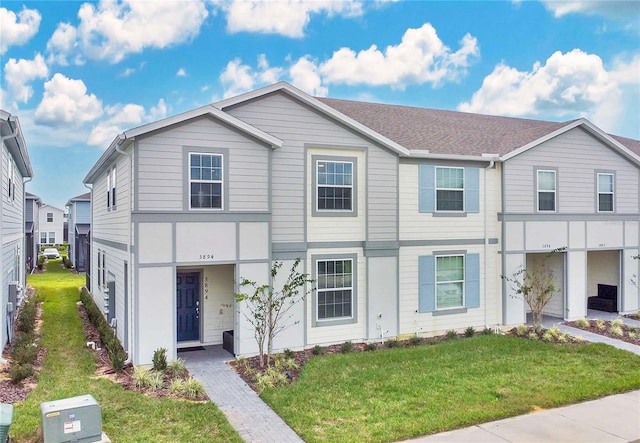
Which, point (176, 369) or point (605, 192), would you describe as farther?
point (605, 192)

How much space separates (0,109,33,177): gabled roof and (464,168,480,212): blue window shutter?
502 inches

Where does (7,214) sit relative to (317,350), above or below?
above

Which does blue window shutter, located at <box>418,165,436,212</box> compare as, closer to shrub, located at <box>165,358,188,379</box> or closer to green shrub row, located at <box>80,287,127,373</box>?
shrub, located at <box>165,358,188,379</box>

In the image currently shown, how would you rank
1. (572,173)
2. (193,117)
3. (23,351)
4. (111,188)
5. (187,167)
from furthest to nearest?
(572,173) < (111,188) < (187,167) < (193,117) < (23,351)

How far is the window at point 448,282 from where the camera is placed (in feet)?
48.1

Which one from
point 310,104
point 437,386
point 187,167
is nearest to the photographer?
point 437,386

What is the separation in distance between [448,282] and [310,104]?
717 cm

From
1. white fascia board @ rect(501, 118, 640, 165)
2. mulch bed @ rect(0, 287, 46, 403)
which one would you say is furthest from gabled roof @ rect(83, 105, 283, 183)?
white fascia board @ rect(501, 118, 640, 165)

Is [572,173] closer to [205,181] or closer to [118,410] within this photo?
[205,181]

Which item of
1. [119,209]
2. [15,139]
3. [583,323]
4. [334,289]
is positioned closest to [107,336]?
[119,209]

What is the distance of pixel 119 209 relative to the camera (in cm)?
1309

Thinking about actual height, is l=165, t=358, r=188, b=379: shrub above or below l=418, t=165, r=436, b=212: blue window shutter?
below

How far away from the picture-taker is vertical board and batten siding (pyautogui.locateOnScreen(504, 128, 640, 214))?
15.8m

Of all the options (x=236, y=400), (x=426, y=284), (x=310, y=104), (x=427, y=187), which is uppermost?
(x=310, y=104)
